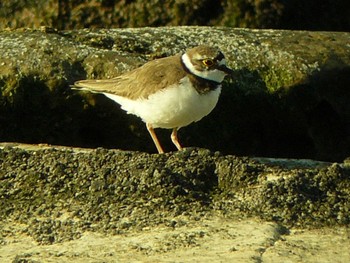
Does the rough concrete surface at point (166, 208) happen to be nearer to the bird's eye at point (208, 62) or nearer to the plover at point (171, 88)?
the plover at point (171, 88)

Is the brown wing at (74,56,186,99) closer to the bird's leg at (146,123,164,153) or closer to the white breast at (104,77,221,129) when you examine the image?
the white breast at (104,77,221,129)

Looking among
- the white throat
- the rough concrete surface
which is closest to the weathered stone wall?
the white throat

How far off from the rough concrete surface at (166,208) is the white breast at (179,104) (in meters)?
0.72

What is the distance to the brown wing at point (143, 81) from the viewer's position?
332 inches

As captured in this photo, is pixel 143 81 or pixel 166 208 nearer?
pixel 166 208

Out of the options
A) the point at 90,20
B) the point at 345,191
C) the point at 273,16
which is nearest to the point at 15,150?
the point at 345,191

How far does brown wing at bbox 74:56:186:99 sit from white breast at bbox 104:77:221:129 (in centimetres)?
8

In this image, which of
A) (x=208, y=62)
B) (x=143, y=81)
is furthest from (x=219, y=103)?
(x=143, y=81)

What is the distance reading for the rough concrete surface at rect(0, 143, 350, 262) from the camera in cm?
629

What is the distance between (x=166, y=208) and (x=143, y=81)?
1.97m

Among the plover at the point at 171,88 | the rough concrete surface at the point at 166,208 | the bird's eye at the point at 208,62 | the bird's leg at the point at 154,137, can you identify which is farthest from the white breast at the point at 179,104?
the rough concrete surface at the point at 166,208

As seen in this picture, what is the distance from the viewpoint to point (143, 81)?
28.3 ft

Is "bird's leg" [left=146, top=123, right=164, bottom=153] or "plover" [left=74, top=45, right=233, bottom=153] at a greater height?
"plover" [left=74, top=45, right=233, bottom=153]

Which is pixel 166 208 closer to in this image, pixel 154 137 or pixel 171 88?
pixel 171 88
